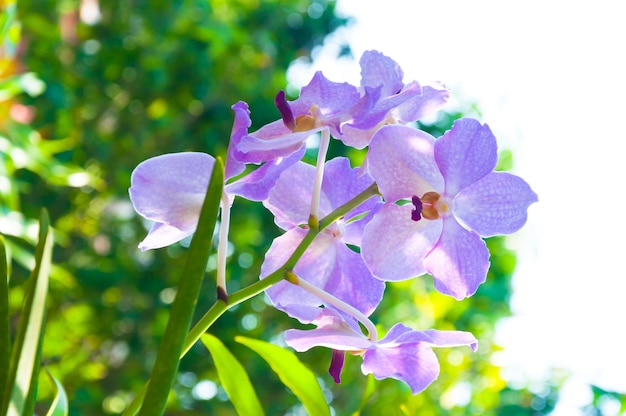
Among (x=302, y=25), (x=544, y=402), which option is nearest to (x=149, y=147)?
(x=302, y=25)

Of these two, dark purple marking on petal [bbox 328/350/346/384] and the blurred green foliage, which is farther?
the blurred green foliage

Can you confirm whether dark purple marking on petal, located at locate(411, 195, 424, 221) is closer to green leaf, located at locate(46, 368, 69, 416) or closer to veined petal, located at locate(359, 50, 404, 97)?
veined petal, located at locate(359, 50, 404, 97)

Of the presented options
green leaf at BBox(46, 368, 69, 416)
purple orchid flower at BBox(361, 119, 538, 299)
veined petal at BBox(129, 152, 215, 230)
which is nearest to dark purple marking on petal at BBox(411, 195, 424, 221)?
purple orchid flower at BBox(361, 119, 538, 299)

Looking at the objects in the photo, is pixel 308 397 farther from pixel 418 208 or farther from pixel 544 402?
pixel 544 402

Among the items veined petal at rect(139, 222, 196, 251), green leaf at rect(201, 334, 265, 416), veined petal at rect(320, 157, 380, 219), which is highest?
veined petal at rect(320, 157, 380, 219)

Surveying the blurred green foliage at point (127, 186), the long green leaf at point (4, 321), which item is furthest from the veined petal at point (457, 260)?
the blurred green foliage at point (127, 186)

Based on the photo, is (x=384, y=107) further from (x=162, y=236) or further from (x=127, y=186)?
(x=127, y=186)

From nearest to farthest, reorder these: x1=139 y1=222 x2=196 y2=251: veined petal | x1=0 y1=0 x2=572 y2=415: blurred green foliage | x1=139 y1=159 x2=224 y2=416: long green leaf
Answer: x1=139 y1=159 x2=224 y2=416: long green leaf < x1=139 y1=222 x2=196 y2=251: veined petal < x1=0 y1=0 x2=572 y2=415: blurred green foliage
